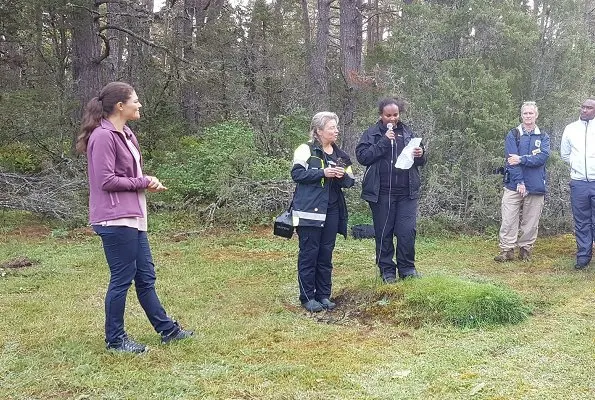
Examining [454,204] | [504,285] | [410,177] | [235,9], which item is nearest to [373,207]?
[410,177]

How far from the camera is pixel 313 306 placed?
518 centimetres

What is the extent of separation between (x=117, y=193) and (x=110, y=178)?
0.13 meters

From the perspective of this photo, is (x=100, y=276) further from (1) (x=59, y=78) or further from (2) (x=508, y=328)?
(1) (x=59, y=78)

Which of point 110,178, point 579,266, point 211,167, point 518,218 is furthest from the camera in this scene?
point 211,167

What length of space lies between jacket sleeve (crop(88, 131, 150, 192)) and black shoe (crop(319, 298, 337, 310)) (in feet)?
6.98

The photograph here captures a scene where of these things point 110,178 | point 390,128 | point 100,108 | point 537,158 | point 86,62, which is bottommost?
point 537,158

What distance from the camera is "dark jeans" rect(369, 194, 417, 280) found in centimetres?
557

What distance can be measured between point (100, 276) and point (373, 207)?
3005 millimetres

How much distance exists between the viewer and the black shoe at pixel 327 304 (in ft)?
17.2

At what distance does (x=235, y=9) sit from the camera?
15.0 m

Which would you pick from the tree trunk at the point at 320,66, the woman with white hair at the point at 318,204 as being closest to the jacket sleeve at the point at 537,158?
Result: the woman with white hair at the point at 318,204

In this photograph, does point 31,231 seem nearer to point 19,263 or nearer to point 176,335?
point 19,263

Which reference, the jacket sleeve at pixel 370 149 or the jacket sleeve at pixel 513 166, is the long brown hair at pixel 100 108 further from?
the jacket sleeve at pixel 513 166

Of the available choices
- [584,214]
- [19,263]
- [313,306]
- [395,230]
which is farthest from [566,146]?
[19,263]
